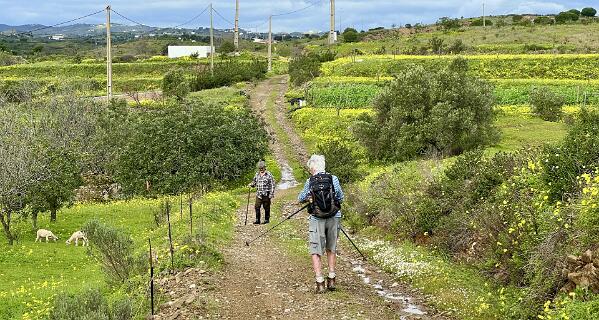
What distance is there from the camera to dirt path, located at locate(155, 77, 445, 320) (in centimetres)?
979

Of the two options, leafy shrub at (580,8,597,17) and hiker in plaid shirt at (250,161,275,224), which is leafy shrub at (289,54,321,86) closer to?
hiker in plaid shirt at (250,161,275,224)

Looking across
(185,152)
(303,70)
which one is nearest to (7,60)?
(303,70)

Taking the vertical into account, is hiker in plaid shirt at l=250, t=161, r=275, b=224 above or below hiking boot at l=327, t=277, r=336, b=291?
above

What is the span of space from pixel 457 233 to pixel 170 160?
Answer: 66.4 ft

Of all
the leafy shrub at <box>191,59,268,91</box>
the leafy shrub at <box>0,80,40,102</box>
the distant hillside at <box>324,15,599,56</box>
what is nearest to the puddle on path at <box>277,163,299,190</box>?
the leafy shrub at <box>0,80,40,102</box>

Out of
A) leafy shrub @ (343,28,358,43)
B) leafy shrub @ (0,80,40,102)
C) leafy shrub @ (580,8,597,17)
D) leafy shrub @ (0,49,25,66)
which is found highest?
leafy shrub @ (580,8,597,17)

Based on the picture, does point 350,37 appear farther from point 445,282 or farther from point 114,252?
point 445,282

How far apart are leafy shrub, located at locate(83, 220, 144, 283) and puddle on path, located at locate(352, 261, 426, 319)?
4310 millimetres

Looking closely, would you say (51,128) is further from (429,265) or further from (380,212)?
(429,265)

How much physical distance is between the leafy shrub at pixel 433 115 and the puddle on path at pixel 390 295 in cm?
1571

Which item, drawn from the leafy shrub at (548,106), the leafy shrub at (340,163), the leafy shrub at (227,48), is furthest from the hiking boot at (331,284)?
the leafy shrub at (227,48)

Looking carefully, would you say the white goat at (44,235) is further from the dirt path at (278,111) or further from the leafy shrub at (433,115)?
the dirt path at (278,111)

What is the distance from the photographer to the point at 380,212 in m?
16.6

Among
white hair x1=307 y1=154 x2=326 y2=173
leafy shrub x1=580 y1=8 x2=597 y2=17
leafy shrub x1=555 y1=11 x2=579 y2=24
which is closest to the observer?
white hair x1=307 y1=154 x2=326 y2=173
